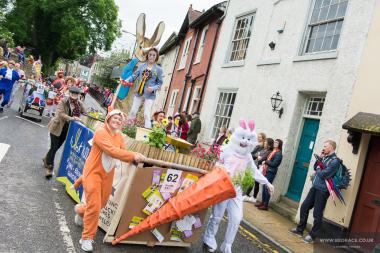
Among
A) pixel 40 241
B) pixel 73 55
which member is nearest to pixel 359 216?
pixel 40 241

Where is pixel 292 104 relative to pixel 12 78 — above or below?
above

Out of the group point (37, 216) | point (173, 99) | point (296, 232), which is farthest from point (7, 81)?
point (173, 99)

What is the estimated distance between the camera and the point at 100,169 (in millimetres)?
4840

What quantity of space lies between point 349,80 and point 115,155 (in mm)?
6397

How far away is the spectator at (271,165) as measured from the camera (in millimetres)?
10148

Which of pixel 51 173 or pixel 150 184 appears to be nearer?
pixel 150 184

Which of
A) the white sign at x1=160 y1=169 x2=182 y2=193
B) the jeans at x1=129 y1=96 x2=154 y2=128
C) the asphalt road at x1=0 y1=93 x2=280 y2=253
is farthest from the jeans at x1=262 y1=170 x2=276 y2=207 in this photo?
the white sign at x1=160 y1=169 x2=182 y2=193

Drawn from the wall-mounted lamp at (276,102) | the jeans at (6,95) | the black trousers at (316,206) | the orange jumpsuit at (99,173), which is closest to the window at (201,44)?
the jeans at (6,95)

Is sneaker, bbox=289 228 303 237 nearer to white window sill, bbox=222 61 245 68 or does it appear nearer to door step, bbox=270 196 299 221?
door step, bbox=270 196 299 221

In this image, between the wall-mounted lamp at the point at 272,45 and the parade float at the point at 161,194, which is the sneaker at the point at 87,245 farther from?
the wall-mounted lamp at the point at 272,45

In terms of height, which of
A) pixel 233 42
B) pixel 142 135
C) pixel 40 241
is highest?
pixel 233 42

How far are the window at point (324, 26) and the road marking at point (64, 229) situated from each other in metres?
7.55

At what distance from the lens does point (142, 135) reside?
6.01 m

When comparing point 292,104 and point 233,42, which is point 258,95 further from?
point 233,42
